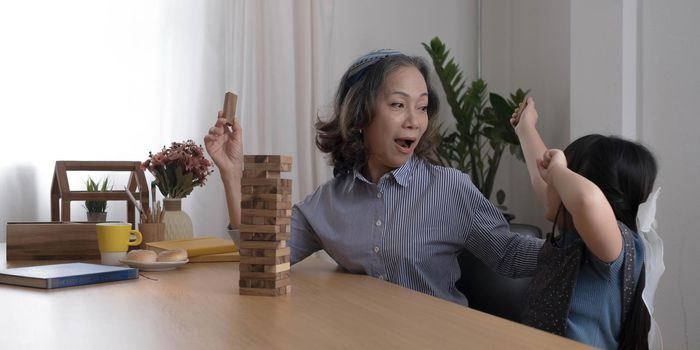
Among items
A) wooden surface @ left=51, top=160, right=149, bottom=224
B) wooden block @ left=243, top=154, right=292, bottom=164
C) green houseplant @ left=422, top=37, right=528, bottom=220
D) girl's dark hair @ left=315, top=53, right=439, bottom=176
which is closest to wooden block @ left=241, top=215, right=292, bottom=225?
wooden block @ left=243, top=154, right=292, bottom=164

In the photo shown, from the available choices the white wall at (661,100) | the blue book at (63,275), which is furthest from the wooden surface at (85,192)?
the white wall at (661,100)

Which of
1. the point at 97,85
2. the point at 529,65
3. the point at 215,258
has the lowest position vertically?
the point at 215,258

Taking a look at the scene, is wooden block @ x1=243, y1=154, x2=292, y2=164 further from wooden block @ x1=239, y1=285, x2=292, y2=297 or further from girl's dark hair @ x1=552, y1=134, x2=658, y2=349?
girl's dark hair @ x1=552, y1=134, x2=658, y2=349

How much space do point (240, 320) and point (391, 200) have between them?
→ 86cm

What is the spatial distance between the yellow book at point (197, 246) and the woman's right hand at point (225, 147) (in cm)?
18

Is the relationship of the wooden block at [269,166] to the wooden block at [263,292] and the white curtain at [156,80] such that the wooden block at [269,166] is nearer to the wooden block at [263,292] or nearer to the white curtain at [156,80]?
the wooden block at [263,292]

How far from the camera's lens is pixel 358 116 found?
2.12m

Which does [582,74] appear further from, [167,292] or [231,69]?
[167,292]

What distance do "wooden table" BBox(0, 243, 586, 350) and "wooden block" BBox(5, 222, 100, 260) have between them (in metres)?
0.49

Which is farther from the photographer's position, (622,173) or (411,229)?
(411,229)

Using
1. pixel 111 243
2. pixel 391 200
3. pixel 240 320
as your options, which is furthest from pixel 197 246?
pixel 240 320

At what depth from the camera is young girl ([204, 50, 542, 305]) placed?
1961 millimetres

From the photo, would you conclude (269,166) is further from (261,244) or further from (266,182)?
(261,244)

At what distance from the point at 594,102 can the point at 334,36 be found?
127 centimetres
